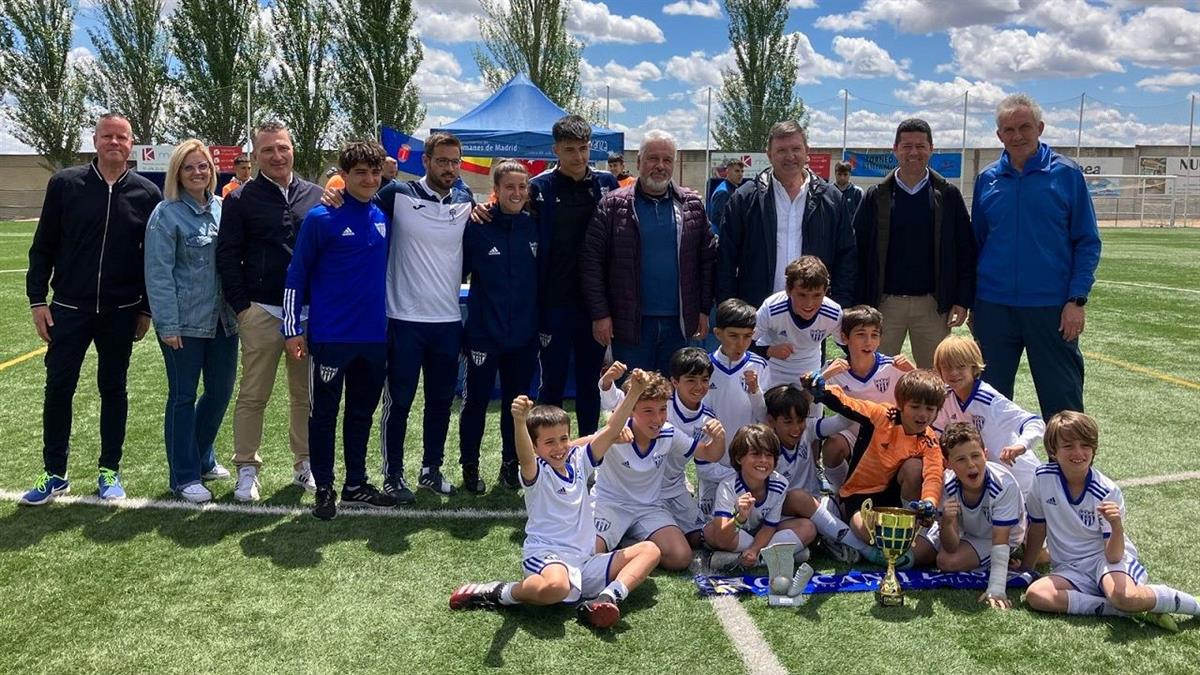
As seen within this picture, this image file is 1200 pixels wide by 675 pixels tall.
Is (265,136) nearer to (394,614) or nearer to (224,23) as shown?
(394,614)

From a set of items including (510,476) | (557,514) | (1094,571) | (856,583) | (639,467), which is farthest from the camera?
(510,476)

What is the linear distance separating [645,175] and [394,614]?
251cm

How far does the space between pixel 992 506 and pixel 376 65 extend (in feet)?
97.3

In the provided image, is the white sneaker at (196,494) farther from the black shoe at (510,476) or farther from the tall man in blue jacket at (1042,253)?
the tall man in blue jacket at (1042,253)

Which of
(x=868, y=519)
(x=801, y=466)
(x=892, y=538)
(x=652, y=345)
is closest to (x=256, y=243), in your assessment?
(x=652, y=345)

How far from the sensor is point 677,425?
397 centimetres

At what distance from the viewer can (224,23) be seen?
29484 millimetres

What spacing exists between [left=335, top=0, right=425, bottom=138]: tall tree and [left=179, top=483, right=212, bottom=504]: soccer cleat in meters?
26.3

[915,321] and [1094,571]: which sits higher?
[915,321]

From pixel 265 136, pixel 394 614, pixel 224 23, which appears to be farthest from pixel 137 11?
pixel 394 614

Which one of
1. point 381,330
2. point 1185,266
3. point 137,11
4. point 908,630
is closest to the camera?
point 908,630

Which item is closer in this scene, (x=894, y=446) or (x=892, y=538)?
(x=892, y=538)

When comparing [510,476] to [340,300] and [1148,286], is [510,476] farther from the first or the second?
[1148,286]

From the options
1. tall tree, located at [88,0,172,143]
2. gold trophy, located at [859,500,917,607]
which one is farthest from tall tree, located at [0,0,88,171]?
gold trophy, located at [859,500,917,607]
